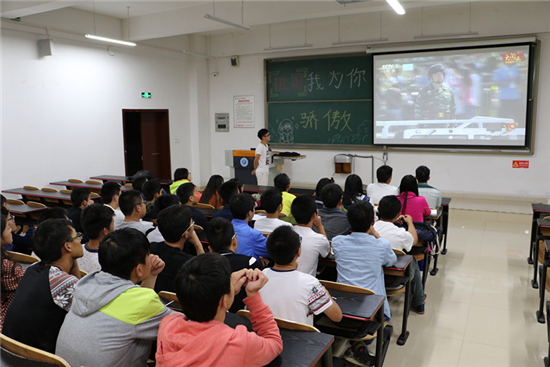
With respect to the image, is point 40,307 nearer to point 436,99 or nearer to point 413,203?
point 413,203

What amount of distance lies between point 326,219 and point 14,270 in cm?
213

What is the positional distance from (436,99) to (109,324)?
745 cm

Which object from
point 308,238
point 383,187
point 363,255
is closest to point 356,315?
point 363,255

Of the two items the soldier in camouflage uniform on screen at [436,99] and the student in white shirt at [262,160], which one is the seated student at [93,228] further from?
the soldier in camouflage uniform on screen at [436,99]

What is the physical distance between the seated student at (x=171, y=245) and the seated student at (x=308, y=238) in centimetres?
70

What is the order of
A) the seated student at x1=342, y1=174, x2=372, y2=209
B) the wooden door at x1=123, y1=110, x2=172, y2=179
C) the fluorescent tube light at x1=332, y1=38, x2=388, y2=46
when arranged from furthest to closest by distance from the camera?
the wooden door at x1=123, y1=110, x2=172, y2=179
the fluorescent tube light at x1=332, y1=38, x2=388, y2=46
the seated student at x1=342, y1=174, x2=372, y2=209

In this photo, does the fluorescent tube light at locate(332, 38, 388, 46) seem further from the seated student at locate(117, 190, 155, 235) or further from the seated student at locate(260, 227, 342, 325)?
the seated student at locate(260, 227, 342, 325)

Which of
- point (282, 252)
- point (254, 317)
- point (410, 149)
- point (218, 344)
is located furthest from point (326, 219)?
point (410, 149)

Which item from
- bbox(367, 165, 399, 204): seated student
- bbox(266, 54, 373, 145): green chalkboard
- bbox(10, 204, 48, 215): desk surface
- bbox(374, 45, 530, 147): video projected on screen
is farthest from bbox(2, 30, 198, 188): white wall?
bbox(367, 165, 399, 204): seated student

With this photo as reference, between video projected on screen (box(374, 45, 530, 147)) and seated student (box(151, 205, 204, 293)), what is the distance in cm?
653

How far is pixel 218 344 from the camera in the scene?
4.26 ft

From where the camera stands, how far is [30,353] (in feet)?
4.82

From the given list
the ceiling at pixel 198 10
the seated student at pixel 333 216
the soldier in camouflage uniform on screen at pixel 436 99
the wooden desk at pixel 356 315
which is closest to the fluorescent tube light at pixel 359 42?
the ceiling at pixel 198 10

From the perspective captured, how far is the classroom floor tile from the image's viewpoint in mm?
2764
